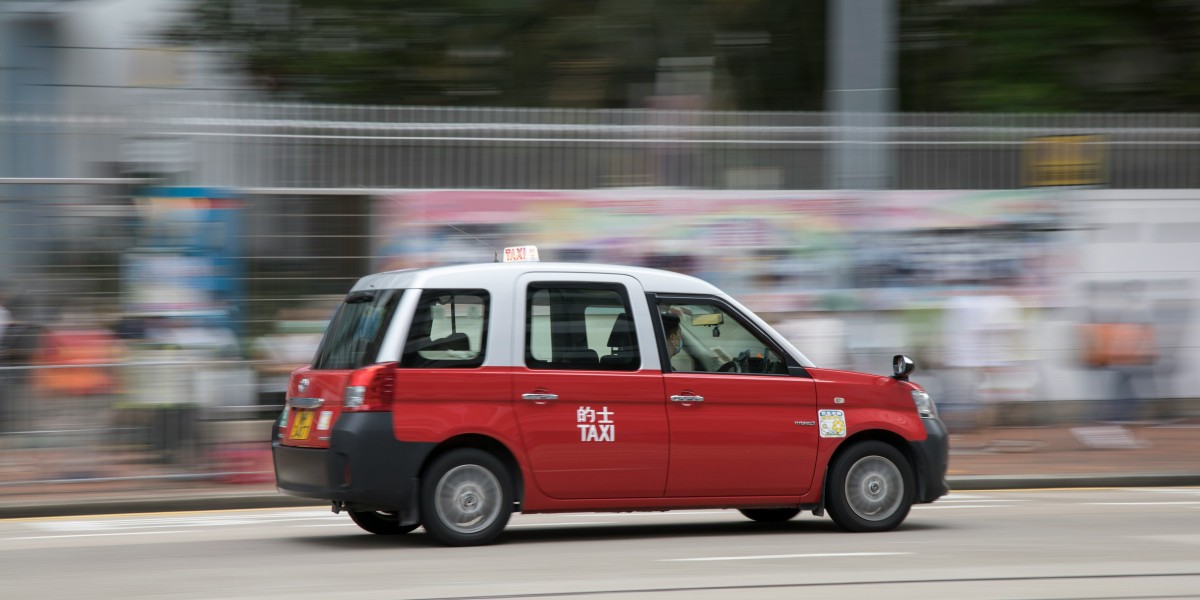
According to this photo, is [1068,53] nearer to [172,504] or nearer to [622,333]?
[622,333]

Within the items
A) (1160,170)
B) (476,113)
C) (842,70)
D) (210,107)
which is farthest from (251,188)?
(1160,170)

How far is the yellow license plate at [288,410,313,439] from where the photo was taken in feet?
30.2

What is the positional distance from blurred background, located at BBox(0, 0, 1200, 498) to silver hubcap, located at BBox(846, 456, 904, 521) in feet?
18.9

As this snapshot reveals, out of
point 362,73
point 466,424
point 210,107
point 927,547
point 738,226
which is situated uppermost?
point 362,73

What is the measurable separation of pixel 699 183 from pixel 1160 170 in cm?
515

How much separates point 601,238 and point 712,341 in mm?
6480

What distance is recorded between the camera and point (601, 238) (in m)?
16.0

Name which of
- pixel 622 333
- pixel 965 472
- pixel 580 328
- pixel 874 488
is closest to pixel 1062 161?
pixel 965 472

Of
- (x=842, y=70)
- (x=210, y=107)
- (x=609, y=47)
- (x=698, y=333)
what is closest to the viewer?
(x=698, y=333)

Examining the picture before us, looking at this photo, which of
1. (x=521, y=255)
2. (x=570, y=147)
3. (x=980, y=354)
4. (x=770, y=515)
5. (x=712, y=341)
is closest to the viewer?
(x=712, y=341)

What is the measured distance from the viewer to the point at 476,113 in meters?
15.7

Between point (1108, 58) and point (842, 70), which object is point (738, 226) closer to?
point (842, 70)

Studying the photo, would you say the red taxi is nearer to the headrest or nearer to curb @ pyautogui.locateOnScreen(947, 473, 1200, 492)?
the headrest

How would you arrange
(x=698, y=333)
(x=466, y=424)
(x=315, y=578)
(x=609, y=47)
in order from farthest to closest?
(x=609, y=47) < (x=698, y=333) < (x=466, y=424) < (x=315, y=578)
